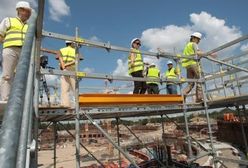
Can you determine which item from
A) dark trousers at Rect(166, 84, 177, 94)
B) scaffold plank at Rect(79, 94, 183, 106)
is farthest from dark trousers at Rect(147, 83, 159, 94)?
scaffold plank at Rect(79, 94, 183, 106)

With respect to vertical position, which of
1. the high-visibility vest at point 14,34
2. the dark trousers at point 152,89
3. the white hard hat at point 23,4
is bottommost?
the dark trousers at point 152,89

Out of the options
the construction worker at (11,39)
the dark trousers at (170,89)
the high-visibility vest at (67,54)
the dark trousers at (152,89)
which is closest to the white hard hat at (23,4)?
the construction worker at (11,39)

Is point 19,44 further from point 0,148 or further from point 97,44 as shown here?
point 0,148

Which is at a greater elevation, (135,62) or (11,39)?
(135,62)

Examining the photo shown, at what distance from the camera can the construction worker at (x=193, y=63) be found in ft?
22.7

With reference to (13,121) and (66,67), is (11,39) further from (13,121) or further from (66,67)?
(13,121)

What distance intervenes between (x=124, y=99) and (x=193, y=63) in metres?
2.79

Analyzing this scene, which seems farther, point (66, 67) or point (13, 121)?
point (66, 67)

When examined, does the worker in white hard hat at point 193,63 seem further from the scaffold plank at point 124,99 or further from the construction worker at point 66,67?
the construction worker at point 66,67

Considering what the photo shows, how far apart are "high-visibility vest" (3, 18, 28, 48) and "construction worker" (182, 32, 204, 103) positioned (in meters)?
4.19

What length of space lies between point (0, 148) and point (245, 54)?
8372 mm

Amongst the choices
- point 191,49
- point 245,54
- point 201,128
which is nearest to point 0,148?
point 191,49

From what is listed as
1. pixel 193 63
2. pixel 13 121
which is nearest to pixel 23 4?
pixel 13 121

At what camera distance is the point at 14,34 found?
4418mm
